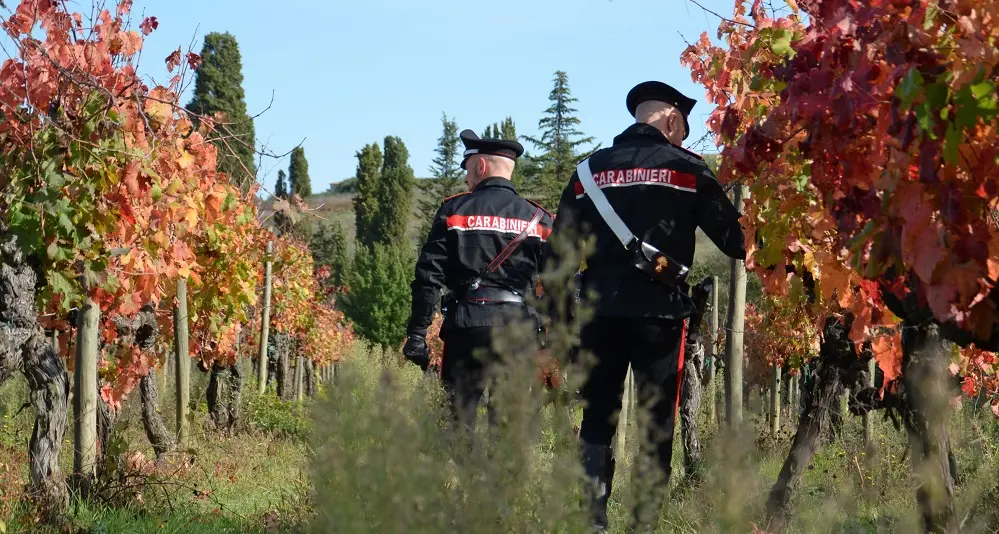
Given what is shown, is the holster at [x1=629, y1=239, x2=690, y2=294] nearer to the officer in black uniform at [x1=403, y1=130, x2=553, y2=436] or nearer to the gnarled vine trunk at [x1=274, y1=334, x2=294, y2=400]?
the officer in black uniform at [x1=403, y1=130, x2=553, y2=436]

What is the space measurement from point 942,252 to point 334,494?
135 centimetres

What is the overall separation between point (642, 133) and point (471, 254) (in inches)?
62.1

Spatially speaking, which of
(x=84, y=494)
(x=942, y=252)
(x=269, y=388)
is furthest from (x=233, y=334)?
(x=942, y=252)

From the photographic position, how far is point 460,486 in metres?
2.48

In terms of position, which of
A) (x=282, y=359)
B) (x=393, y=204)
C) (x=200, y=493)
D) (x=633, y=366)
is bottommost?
(x=200, y=493)

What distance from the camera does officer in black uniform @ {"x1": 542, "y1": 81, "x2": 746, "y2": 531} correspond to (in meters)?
4.12

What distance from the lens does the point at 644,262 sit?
4109 millimetres

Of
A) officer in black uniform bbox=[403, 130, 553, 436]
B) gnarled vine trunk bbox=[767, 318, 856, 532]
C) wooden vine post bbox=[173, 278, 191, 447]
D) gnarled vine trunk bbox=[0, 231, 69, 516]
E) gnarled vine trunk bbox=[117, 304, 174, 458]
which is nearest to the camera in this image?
gnarled vine trunk bbox=[767, 318, 856, 532]

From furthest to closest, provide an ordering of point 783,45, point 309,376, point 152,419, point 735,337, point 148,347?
1. point 309,376
2. point 152,419
3. point 148,347
4. point 735,337
5. point 783,45

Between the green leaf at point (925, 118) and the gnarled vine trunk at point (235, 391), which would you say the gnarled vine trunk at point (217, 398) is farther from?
the green leaf at point (925, 118)

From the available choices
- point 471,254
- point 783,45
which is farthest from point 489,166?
point 783,45

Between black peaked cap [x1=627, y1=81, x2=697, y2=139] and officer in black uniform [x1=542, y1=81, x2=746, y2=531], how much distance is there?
17 cm

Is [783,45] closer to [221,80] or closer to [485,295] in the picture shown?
[485,295]

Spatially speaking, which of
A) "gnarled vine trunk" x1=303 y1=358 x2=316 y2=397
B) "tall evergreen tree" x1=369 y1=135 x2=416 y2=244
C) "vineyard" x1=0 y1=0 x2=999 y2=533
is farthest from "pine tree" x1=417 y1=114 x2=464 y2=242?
"vineyard" x1=0 y1=0 x2=999 y2=533
